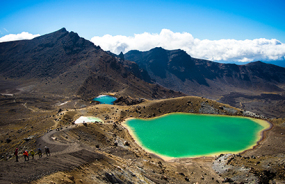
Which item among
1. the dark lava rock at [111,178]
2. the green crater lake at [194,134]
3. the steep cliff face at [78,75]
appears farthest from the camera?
the steep cliff face at [78,75]

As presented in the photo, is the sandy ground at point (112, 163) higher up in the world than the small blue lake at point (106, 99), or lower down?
lower down

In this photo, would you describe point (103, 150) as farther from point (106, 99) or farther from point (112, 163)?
point (106, 99)

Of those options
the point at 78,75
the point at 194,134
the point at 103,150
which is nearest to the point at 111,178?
the point at 103,150

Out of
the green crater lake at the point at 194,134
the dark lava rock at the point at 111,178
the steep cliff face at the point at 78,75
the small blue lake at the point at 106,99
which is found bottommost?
the green crater lake at the point at 194,134

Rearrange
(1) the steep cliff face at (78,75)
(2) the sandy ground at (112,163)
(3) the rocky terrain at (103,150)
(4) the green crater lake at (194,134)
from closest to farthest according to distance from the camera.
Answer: (2) the sandy ground at (112,163) < (3) the rocky terrain at (103,150) < (4) the green crater lake at (194,134) < (1) the steep cliff face at (78,75)

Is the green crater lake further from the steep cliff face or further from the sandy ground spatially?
the steep cliff face

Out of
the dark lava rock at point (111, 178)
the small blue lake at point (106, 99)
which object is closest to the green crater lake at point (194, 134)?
the dark lava rock at point (111, 178)

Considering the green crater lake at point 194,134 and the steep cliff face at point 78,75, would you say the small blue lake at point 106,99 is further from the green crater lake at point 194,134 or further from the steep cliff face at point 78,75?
the green crater lake at point 194,134

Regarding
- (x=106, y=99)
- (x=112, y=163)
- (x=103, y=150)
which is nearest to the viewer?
(x=112, y=163)

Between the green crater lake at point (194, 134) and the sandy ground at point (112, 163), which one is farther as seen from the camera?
the green crater lake at point (194, 134)
